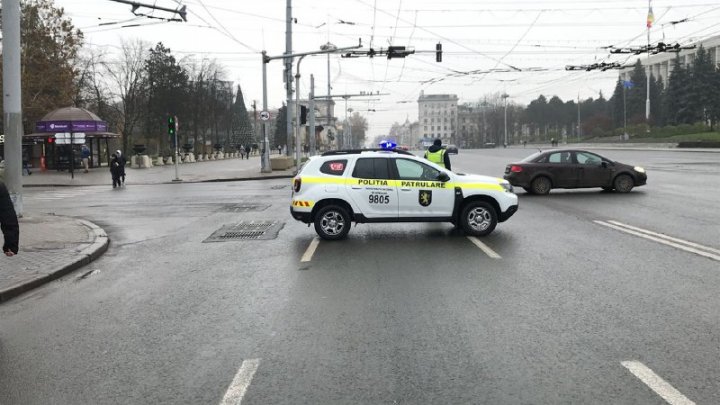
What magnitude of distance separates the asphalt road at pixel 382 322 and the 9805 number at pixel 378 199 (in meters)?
0.73

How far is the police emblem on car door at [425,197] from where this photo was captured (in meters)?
10.7

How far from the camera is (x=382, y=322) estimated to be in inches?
224

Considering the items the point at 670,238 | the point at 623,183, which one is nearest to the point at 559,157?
the point at 623,183

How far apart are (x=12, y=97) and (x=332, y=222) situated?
8417 mm

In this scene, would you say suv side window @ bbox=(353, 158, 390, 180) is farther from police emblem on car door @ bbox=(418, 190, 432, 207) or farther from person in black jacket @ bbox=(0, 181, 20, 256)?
person in black jacket @ bbox=(0, 181, 20, 256)

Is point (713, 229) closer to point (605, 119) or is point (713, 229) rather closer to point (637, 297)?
point (637, 297)

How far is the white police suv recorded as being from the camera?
10711 mm

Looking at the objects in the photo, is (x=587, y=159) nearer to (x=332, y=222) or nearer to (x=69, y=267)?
(x=332, y=222)

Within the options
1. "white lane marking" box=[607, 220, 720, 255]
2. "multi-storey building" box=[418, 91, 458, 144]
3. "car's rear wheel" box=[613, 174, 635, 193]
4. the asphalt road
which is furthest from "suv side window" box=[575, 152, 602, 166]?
"multi-storey building" box=[418, 91, 458, 144]

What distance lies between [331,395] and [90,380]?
76.1 inches

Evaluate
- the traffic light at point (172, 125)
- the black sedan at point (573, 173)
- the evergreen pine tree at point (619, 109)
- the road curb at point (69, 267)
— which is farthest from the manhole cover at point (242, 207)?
the evergreen pine tree at point (619, 109)

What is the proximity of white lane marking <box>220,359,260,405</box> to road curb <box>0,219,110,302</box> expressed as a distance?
14.0 feet

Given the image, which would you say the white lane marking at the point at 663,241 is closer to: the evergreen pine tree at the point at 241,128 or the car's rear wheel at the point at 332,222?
the car's rear wheel at the point at 332,222

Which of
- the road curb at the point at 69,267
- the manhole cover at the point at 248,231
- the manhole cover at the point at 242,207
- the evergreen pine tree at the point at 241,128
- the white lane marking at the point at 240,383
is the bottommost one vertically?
the white lane marking at the point at 240,383
